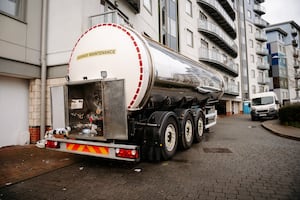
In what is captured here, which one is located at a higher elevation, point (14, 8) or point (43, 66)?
point (14, 8)

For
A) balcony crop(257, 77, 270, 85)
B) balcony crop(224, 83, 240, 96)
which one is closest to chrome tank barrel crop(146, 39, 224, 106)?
balcony crop(224, 83, 240, 96)

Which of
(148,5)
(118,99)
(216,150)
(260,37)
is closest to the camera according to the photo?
(118,99)

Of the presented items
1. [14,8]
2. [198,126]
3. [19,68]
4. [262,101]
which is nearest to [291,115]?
[262,101]

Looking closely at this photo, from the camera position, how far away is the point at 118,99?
425 cm

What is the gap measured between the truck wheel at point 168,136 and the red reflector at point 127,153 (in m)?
0.92

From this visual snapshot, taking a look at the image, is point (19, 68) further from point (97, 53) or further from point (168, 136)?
point (168, 136)

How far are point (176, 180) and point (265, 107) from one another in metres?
16.7

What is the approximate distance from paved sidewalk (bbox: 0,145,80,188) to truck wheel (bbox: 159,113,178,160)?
2.50m

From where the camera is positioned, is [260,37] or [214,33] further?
[260,37]

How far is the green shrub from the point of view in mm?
11648

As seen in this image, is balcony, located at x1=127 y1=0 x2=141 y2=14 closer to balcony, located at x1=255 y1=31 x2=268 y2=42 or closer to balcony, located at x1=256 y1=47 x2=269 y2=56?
balcony, located at x1=256 y1=47 x2=269 y2=56

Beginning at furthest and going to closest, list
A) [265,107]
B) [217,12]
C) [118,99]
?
[217,12], [265,107], [118,99]

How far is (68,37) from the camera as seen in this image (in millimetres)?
8141

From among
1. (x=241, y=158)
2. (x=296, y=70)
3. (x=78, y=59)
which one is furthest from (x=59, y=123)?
(x=296, y=70)
